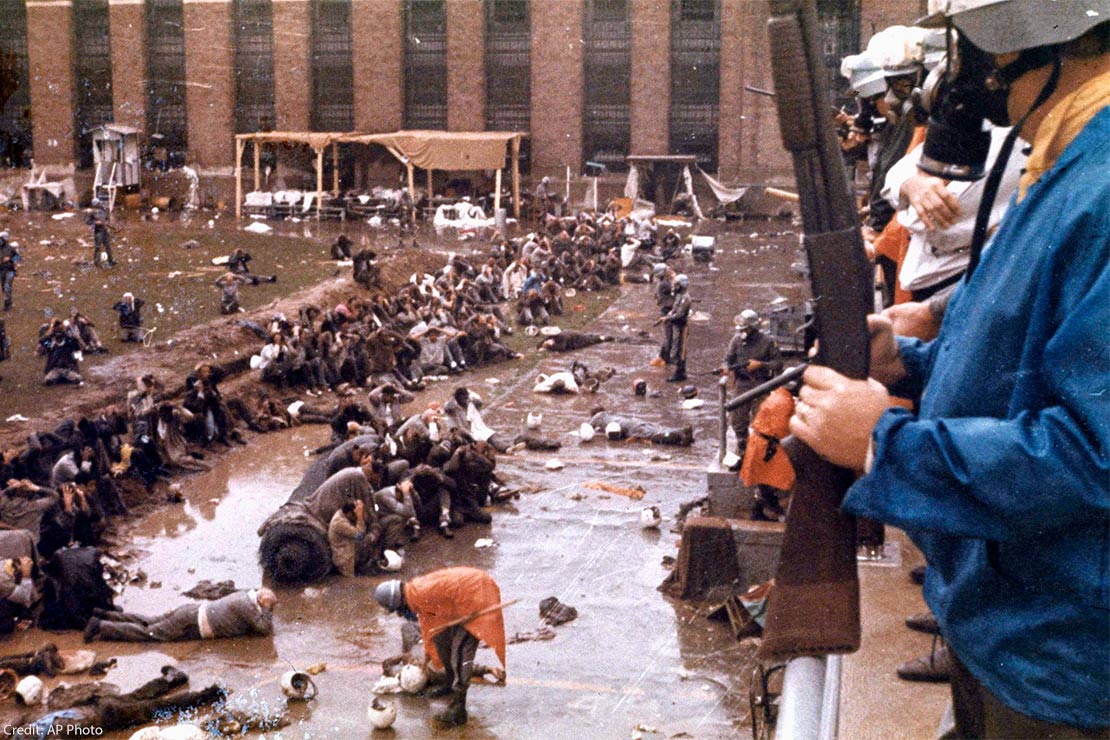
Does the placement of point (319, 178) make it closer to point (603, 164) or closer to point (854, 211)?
point (603, 164)

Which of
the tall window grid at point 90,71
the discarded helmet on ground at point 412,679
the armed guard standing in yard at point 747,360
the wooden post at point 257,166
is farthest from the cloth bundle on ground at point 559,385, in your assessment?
the tall window grid at point 90,71

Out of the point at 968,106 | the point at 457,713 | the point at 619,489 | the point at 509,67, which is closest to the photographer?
the point at 968,106

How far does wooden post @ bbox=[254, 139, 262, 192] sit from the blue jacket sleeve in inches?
1907

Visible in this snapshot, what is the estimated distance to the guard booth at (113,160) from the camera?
1882 inches

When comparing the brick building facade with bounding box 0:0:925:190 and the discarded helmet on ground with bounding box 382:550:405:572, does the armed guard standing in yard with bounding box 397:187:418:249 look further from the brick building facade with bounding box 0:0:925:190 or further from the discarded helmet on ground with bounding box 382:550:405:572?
the discarded helmet on ground with bounding box 382:550:405:572

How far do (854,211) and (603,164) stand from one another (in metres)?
47.7

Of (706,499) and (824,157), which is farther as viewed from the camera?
(706,499)

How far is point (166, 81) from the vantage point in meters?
49.7

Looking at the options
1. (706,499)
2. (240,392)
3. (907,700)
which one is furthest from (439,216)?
(907,700)

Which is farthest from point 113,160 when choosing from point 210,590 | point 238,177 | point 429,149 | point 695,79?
point 210,590

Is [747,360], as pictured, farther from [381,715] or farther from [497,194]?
[497,194]

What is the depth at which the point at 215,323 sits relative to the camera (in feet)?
82.5

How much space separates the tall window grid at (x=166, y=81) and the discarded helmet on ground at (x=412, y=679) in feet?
145

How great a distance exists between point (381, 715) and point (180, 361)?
14150 mm
